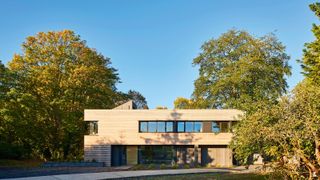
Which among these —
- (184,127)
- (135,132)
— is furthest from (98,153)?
(184,127)

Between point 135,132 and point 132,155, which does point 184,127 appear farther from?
point 132,155

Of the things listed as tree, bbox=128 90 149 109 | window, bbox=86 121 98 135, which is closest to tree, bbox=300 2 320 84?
window, bbox=86 121 98 135

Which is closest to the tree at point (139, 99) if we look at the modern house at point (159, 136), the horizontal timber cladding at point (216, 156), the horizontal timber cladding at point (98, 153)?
the modern house at point (159, 136)

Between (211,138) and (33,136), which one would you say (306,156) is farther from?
(33,136)

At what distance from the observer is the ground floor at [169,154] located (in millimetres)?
37125

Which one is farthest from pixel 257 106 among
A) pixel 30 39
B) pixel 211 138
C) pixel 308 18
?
pixel 30 39

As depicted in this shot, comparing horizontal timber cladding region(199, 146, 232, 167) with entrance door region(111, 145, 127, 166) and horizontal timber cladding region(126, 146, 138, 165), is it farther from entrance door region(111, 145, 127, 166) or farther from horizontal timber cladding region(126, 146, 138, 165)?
entrance door region(111, 145, 127, 166)

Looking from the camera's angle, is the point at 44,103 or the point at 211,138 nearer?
the point at 211,138

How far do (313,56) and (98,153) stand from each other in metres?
20.7

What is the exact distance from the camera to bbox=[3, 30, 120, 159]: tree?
39.3 metres

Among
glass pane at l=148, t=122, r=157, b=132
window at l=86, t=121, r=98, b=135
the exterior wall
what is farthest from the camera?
window at l=86, t=121, r=98, b=135

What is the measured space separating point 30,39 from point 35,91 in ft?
17.9

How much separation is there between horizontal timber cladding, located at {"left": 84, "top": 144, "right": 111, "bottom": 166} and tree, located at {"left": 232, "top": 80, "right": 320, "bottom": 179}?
22237 mm

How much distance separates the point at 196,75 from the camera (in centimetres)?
4778
